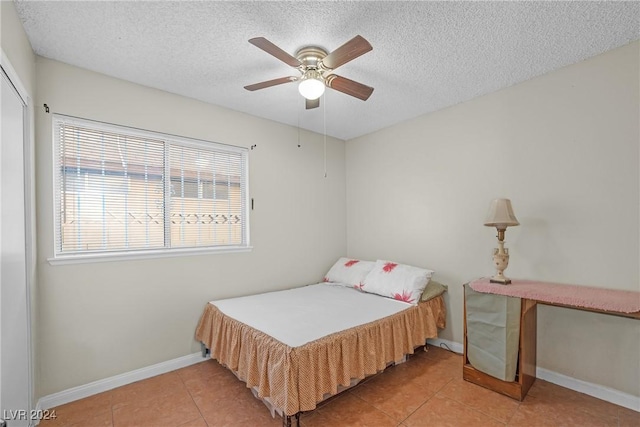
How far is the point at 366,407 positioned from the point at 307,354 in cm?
68

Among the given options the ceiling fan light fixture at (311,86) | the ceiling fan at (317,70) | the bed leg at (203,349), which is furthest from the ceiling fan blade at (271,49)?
the bed leg at (203,349)

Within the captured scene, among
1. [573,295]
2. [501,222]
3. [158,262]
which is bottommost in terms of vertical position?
[573,295]

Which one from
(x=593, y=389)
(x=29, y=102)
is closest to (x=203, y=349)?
(x=29, y=102)

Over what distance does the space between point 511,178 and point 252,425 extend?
9.29 ft

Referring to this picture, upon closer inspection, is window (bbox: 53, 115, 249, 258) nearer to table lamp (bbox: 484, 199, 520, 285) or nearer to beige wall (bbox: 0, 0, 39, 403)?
beige wall (bbox: 0, 0, 39, 403)

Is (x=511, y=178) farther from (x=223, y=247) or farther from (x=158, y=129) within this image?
(x=158, y=129)

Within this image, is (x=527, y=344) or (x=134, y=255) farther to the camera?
(x=134, y=255)

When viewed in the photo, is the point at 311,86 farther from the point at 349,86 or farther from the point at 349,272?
the point at 349,272

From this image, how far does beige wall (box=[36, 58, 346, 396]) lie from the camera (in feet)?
7.00

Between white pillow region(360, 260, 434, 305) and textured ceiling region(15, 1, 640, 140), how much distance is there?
1.76m

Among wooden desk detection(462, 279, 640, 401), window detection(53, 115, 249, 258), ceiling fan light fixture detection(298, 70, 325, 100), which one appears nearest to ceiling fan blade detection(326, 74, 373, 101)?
ceiling fan light fixture detection(298, 70, 325, 100)

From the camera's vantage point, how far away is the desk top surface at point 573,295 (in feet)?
5.72

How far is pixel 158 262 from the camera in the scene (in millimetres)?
2594

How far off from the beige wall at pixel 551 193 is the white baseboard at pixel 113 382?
2.56m
